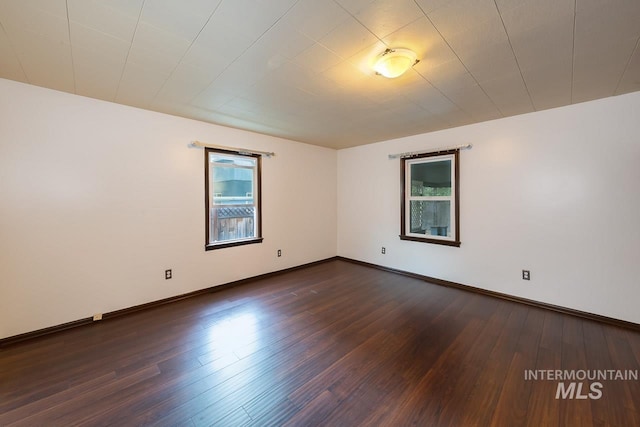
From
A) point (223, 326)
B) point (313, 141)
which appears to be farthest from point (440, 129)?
point (223, 326)

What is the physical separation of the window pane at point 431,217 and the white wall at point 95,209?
Answer: 294cm

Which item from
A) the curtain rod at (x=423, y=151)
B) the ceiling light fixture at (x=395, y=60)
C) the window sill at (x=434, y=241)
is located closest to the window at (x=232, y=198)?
the curtain rod at (x=423, y=151)

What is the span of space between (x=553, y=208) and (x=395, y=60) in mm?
2714

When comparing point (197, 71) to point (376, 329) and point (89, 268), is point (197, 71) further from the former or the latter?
point (376, 329)

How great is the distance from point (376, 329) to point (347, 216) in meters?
2.97

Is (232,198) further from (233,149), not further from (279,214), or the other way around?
(279,214)

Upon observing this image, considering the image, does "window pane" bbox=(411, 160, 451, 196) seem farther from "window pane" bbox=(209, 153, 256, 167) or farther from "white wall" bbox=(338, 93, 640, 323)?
"window pane" bbox=(209, 153, 256, 167)

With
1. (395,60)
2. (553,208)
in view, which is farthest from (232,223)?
(553,208)

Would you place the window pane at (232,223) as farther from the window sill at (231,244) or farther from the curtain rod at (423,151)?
the curtain rod at (423,151)

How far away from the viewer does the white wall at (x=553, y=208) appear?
2564 millimetres

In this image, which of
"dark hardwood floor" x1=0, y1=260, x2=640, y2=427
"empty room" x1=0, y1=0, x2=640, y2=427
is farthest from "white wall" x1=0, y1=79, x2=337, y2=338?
"dark hardwood floor" x1=0, y1=260, x2=640, y2=427

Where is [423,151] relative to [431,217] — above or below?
above

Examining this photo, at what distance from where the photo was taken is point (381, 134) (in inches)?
162

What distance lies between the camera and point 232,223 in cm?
392
